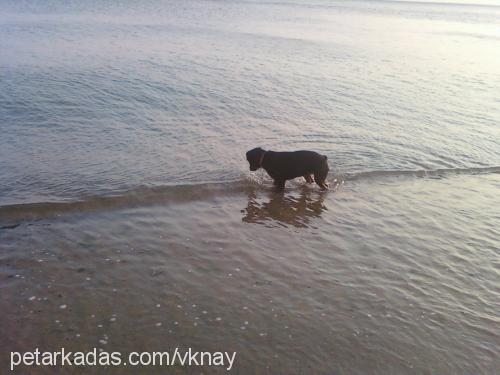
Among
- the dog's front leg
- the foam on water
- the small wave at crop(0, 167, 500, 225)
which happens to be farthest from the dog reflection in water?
the foam on water

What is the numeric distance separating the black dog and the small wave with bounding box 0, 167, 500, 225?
569 mm

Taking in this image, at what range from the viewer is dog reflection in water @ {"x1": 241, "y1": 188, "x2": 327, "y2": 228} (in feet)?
26.2

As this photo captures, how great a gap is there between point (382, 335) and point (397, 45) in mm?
30195

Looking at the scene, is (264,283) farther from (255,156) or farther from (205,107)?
(205,107)

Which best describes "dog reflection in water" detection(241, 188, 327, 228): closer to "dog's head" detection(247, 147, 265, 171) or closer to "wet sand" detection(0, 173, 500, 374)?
"wet sand" detection(0, 173, 500, 374)

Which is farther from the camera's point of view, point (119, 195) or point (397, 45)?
point (397, 45)

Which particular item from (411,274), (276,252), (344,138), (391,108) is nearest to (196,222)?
(276,252)

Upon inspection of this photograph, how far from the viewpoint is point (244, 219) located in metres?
7.96

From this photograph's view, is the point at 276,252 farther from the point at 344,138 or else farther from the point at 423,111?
the point at 423,111

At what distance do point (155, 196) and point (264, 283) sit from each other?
3.39m

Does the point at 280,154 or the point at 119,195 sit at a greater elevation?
the point at 280,154

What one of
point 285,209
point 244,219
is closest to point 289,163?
point 285,209

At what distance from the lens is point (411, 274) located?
639 centimetres

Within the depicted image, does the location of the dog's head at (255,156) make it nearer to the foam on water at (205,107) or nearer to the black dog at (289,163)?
the black dog at (289,163)
